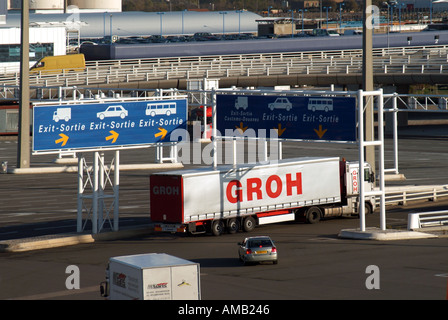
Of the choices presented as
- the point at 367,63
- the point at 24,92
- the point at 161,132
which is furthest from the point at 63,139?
the point at 24,92

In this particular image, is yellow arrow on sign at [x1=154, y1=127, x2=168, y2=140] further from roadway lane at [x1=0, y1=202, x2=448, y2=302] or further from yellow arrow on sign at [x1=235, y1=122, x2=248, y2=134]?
roadway lane at [x1=0, y1=202, x2=448, y2=302]

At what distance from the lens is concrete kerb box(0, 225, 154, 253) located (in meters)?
34.8

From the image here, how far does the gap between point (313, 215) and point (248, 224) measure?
406 centimetres

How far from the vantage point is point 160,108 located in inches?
1594

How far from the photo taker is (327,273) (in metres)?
28.5

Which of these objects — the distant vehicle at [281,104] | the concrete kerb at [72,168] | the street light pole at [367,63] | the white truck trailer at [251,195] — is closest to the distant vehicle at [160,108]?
the white truck trailer at [251,195]

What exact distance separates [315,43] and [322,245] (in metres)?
81.4

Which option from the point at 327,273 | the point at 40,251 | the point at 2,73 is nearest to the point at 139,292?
the point at 327,273

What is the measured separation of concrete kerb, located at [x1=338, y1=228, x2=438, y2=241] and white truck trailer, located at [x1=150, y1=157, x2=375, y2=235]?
436 cm

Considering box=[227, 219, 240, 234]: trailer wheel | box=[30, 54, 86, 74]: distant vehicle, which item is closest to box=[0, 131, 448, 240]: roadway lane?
box=[227, 219, 240, 234]: trailer wheel

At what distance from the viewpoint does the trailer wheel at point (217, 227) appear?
124 feet

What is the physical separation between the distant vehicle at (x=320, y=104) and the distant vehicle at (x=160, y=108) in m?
6.93

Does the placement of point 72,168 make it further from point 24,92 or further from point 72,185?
point 72,185
